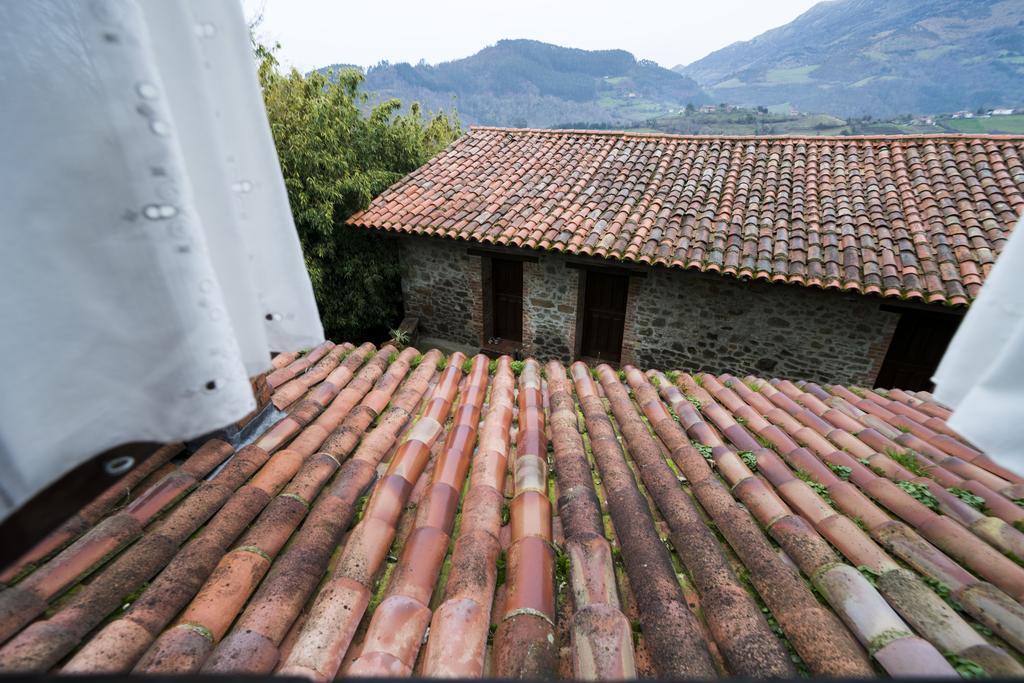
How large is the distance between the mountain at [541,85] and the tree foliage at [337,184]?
6872 centimetres

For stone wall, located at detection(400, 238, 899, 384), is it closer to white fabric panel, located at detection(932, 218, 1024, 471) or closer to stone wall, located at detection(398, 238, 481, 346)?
stone wall, located at detection(398, 238, 481, 346)

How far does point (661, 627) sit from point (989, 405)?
39.7 inches

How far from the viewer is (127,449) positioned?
2.41ft

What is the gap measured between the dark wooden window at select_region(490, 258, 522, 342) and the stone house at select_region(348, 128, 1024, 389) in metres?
0.03

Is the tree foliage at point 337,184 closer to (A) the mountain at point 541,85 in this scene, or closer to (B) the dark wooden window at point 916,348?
(B) the dark wooden window at point 916,348

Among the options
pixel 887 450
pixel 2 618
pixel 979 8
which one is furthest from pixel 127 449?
pixel 979 8

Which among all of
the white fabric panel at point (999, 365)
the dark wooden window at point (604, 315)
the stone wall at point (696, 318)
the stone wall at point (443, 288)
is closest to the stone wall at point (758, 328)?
the stone wall at point (696, 318)

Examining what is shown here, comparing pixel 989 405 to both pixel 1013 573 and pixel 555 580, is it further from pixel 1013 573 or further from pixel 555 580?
pixel 1013 573

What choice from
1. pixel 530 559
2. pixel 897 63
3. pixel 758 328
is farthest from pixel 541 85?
pixel 530 559

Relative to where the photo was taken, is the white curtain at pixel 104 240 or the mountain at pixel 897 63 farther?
the mountain at pixel 897 63

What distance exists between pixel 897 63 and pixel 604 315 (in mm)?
149017

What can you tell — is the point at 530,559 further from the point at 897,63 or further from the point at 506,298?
the point at 897,63

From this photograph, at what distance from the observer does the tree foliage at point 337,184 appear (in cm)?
797

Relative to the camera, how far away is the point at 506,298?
29.1ft
